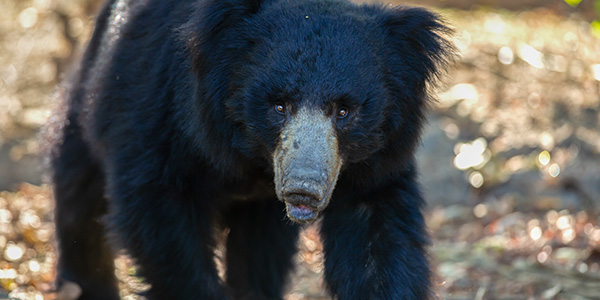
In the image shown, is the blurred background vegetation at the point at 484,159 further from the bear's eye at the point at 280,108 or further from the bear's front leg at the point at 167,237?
the bear's eye at the point at 280,108

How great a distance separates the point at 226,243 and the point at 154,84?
4.34 ft

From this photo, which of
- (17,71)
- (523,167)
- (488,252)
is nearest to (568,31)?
(523,167)

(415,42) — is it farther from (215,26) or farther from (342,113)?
(215,26)

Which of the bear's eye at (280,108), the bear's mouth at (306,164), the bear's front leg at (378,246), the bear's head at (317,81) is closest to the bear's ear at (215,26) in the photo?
the bear's head at (317,81)

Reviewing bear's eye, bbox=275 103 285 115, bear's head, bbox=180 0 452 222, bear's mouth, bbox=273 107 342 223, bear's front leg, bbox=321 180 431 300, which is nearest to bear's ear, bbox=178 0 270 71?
bear's head, bbox=180 0 452 222

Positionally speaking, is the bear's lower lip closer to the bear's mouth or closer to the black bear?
the bear's mouth

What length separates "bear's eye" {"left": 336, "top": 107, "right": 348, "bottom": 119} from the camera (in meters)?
3.62

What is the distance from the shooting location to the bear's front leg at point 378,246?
3918mm

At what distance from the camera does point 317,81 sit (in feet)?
11.6

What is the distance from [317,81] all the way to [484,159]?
4421 mm

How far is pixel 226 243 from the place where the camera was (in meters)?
5.06

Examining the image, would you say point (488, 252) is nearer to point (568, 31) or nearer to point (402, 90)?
point (402, 90)

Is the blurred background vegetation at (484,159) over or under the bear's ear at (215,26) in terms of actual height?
under

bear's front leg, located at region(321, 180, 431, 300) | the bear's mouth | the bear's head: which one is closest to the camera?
the bear's mouth
